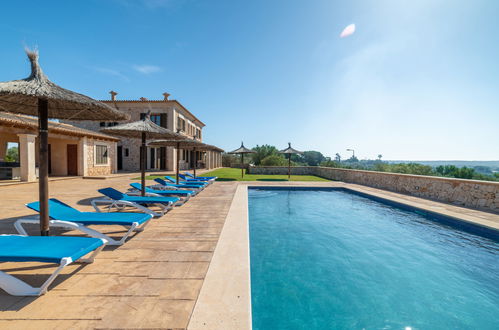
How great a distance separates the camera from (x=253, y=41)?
13.8m

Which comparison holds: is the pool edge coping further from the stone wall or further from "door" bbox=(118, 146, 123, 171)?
"door" bbox=(118, 146, 123, 171)

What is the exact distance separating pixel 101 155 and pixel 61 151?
2.56 metres

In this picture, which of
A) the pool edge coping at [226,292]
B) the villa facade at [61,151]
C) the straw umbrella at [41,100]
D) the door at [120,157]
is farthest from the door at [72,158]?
the pool edge coping at [226,292]

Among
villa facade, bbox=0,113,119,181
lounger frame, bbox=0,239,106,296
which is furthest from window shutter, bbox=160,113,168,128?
lounger frame, bbox=0,239,106,296

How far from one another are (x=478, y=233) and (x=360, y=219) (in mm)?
2755

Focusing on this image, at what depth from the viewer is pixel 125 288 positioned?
7.90 feet

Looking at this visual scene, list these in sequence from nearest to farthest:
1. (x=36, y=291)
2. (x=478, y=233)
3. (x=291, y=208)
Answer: (x=36, y=291), (x=478, y=233), (x=291, y=208)

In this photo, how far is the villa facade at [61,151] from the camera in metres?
11.8

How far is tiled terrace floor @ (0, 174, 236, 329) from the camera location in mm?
1934

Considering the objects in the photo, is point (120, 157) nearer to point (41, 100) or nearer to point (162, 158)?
point (162, 158)

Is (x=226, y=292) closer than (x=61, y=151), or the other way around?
(x=226, y=292)

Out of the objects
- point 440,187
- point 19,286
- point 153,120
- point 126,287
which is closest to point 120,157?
point 153,120

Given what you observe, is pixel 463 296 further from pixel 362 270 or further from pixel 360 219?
pixel 360 219

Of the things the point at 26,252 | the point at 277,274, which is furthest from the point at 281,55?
the point at 26,252
